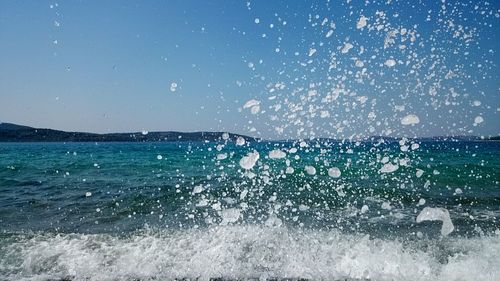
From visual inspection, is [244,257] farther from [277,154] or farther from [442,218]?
[442,218]

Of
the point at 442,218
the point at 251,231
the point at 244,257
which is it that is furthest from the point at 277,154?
the point at 442,218

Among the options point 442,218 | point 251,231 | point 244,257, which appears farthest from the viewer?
point 442,218

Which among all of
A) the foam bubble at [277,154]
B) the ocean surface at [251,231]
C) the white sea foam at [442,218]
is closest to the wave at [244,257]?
the ocean surface at [251,231]

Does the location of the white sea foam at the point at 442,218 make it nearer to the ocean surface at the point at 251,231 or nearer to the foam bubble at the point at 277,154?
the ocean surface at the point at 251,231

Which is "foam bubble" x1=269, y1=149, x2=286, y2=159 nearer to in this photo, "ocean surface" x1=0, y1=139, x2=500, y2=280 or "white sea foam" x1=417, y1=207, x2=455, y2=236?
"ocean surface" x1=0, y1=139, x2=500, y2=280

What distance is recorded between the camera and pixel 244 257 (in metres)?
6.05

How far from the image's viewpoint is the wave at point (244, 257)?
5.41 metres

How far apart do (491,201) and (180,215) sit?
9.85 metres

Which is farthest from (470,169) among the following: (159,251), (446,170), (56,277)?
(56,277)

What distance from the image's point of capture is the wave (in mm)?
5406

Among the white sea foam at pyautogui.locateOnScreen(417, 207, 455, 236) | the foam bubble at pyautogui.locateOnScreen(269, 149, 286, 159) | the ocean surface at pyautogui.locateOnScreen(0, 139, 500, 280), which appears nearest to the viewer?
the ocean surface at pyautogui.locateOnScreen(0, 139, 500, 280)

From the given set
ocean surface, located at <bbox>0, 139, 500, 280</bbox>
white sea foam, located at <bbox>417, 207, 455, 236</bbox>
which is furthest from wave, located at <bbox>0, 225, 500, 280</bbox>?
white sea foam, located at <bbox>417, 207, 455, 236</bbox>

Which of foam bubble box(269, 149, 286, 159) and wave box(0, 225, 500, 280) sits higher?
foam bubble box(269, 149, 286, 159)

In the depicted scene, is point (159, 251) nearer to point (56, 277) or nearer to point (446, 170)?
point (56, 277)
